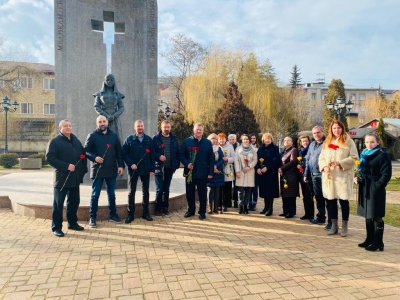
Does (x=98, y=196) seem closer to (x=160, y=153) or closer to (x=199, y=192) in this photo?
(x=160, y=153)

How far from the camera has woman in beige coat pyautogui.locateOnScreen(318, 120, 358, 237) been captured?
200 inches

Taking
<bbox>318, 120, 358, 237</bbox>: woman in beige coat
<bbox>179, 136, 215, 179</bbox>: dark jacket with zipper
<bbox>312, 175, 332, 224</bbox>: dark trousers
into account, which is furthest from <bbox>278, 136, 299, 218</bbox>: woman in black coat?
<bbox>179, 136, 215, 179</bbox>: dark jacket with zipper

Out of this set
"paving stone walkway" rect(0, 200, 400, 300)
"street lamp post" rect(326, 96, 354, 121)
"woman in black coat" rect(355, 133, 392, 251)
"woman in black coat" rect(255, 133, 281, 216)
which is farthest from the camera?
"street lamp post" rect(326, 96, 354, 121)

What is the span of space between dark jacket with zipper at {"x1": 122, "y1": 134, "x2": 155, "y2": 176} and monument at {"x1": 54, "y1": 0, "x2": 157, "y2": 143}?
396 cm

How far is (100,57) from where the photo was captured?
9.69 meters

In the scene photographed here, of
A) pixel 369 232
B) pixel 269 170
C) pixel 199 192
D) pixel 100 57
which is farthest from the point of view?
pixel 100 57

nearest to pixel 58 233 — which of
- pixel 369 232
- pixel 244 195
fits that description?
pixel 244 195

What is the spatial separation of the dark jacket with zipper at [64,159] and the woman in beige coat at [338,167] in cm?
410

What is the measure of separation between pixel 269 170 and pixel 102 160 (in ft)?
11.0

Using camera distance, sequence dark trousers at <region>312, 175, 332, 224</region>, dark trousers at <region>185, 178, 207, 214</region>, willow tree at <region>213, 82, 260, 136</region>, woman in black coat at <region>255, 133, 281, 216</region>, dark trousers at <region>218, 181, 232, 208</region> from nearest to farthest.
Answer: dark trousers at <region>312, 175, 332, 224</region> < dark trousers at <region>185, 178, 207, 214</region> < woman in black coat at <region>255, 133, 281, 216</region> < dark trousers at <region>218, 181, 232, 208</region> < willow tree at <region>213, 82, 260, 136</region>

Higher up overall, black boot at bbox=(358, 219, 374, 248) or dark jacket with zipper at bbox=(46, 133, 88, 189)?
dark jacket with zipper at bbox=(46, 133, 88, 189)

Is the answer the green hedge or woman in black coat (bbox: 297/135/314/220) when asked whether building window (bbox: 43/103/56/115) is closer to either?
the green hedge

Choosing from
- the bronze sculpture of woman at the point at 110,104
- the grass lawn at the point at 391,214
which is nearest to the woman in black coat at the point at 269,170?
the grass lawn at the point at 391,214

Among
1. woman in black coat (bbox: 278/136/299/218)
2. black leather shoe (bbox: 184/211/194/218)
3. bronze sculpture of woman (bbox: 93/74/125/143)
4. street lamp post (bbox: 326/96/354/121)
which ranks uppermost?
street lamp post (bbox: 326/96/354/121)
